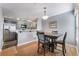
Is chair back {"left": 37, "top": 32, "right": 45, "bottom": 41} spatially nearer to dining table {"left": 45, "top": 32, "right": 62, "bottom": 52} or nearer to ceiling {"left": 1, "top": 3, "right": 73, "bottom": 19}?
dining table {"left": 45, "top": 32, "right": 62, "bottom": 52}

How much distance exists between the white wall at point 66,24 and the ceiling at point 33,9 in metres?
0.08

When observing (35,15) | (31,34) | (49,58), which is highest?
(35,15)

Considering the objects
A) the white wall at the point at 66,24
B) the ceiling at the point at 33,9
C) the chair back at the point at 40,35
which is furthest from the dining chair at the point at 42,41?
the ceiling at the point at 33,9

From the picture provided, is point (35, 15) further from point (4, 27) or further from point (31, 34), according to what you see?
point (4, 27)

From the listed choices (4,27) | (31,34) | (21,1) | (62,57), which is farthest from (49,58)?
(21,1)

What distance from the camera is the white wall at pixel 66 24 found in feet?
5.86

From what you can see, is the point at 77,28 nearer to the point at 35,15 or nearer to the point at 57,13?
the point at 57,13

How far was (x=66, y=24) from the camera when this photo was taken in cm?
181

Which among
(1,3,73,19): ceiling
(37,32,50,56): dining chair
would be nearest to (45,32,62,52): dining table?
(37,32,50,56): dining chair

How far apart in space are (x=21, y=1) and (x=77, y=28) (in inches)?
41.4

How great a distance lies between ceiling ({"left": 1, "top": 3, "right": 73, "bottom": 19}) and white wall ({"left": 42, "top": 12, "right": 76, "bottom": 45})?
3.3 inches

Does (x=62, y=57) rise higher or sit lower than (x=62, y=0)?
lower

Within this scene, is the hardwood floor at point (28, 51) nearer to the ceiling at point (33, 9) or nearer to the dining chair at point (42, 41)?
the dining chair at point (42, 41)

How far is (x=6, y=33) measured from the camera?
1.80 meters
